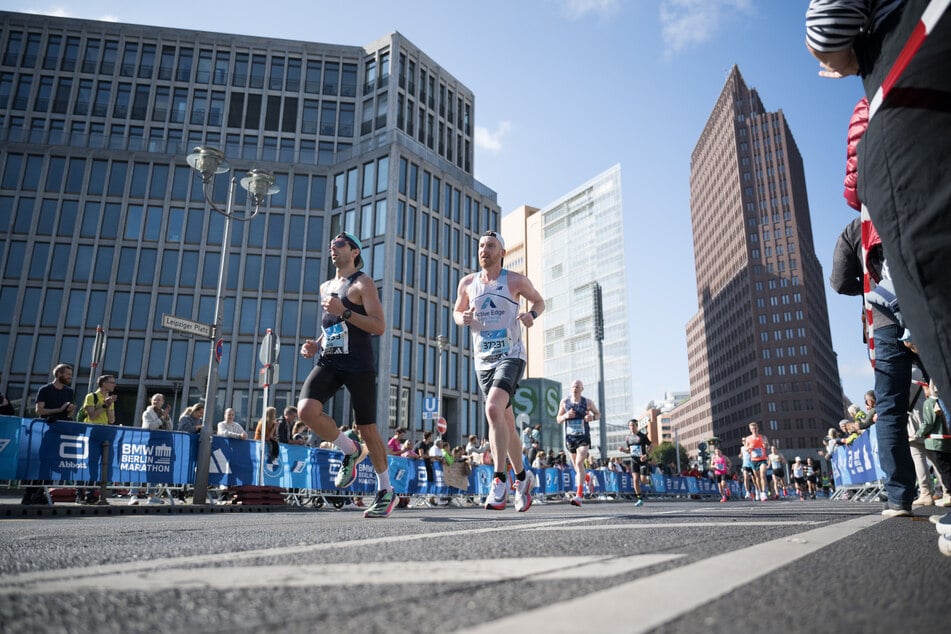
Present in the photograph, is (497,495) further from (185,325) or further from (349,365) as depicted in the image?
(185,325)

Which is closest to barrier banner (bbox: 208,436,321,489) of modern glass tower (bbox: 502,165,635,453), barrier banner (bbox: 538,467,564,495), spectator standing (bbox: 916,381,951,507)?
barrier banner (bbox: 538,467,564,495)

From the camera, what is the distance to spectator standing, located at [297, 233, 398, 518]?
580cm

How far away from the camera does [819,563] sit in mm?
1813

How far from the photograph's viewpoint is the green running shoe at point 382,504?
5.92 m

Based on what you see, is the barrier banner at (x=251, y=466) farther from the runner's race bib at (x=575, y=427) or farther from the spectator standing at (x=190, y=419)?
the runner's race bib at (x=575, y=427)

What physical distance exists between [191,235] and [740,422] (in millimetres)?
123171

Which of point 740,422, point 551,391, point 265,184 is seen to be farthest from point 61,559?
point 740,422

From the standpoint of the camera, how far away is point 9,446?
8.99 metres

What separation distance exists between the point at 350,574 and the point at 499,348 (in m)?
4.93

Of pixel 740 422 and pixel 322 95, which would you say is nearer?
pixel 322 95

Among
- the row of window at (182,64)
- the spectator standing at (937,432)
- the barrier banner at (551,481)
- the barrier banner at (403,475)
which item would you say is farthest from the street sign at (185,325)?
the row of window at (182,64)

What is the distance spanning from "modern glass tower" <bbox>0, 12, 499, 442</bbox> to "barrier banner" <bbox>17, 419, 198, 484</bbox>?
28078mm

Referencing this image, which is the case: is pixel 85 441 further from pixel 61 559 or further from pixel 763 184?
pixel 763 184

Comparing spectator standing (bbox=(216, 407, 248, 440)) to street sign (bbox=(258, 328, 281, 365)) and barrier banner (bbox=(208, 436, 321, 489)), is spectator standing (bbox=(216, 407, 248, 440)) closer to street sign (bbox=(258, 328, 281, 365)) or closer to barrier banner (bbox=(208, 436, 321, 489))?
barrier banner (bbox=(208, 436, 321, 489))
